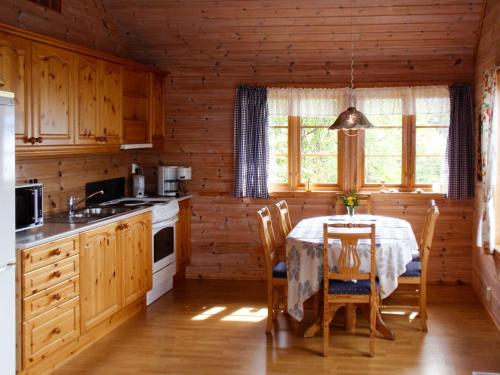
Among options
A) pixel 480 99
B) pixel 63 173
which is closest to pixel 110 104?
→ pixel 63 173

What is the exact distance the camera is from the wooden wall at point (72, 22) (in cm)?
484

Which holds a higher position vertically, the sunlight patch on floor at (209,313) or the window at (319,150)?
the window at (319,150)

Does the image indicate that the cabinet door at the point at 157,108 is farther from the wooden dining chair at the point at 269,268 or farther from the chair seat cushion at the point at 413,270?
the chair seat cushion at the point at 413,270

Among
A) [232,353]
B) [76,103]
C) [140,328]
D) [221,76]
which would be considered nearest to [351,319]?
[232,353]

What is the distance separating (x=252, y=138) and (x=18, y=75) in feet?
10.6

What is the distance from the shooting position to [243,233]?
287 inches

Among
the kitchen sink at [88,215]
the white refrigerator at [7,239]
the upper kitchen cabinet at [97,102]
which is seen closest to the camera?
the white refrigerator at [7,239]

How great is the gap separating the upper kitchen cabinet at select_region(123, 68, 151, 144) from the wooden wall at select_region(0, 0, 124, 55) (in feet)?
1.32

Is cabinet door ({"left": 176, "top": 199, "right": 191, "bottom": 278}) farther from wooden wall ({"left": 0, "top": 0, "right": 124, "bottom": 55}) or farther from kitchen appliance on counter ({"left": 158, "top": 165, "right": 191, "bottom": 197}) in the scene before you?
wooden wall ({"left": 0, "top": 0, "right": 124, "bottom": 55})

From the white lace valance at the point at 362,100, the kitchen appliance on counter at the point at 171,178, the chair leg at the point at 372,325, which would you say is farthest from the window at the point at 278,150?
the chair leg at the point at 372,325

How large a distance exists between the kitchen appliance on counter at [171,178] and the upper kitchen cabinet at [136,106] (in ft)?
1.56

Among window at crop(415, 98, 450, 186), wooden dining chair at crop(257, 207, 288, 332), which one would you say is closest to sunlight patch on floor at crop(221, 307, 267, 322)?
wooden dining chair at crop(257, 207, 288, 332)

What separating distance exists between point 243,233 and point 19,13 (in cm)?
345

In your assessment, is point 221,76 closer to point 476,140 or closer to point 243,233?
point 243,233
